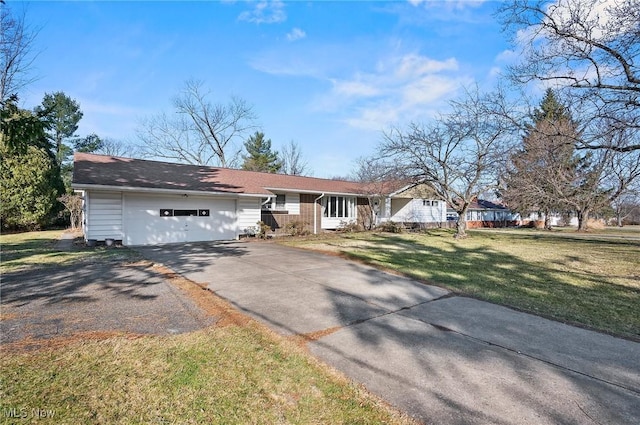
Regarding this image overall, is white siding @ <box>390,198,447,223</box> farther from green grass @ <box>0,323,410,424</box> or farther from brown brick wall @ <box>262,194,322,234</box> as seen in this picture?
green grass @ <box>0,323,410,424</box>

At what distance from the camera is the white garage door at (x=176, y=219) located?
487 inches

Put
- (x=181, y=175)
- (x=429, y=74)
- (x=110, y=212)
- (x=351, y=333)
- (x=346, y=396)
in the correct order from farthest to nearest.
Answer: (x=181, y=175) → (x=429, y=74) → (x=110, y=212) → (x=351, y=333) → (x=346, y=396)

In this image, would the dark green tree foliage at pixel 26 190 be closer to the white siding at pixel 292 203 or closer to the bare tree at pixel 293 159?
the white siding at pixel 292 203

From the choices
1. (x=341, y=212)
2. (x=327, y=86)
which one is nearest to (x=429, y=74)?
(x=327, y=86)

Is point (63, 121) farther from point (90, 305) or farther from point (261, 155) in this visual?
point (90, 305)

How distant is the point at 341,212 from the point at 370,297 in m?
15.7

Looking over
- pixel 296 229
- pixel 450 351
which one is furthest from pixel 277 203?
pixel 450 351

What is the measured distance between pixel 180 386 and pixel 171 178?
13.4m

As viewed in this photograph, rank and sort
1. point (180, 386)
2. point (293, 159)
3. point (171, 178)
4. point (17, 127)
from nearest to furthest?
point (180, 386) < point (17, 127) < point (171, 178) < point (293, 159)

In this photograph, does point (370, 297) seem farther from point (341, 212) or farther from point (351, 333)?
point (341, 212)

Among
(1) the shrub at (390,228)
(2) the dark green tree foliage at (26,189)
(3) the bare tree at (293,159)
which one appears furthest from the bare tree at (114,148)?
(1) the shrub at (390,228)

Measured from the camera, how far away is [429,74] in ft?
43.5

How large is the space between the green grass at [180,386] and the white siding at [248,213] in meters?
12.0

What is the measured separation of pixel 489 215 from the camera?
144ft
